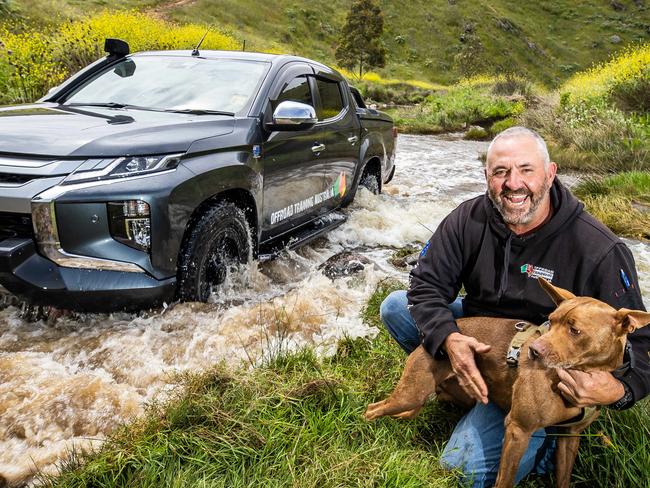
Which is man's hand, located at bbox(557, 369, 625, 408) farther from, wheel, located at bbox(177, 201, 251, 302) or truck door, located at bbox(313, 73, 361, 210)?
truck door, located at bbox(313, 73, 361, 210)

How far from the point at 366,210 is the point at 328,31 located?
58.9m

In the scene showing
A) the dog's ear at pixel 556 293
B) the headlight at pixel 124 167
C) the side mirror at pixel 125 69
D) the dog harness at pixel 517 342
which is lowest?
the dog harness at pixel 517 342

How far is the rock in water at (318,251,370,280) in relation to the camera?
16.1ft

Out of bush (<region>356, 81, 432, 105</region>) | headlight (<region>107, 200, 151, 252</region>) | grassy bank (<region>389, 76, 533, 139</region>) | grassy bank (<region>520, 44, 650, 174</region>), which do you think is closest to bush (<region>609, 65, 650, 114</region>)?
grassy bank (<region>520, 44, 650, 174</region>)

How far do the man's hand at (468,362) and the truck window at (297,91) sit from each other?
2555 mm

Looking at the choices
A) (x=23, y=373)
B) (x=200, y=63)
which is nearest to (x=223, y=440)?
(x=23, y=373)

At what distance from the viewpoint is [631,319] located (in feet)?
5.82

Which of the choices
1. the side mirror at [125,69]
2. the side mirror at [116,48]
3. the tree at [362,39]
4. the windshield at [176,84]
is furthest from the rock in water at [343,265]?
the tree at [362,39]

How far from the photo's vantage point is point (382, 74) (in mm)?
54344

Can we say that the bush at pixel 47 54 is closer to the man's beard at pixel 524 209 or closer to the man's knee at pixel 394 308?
the man's knee at pixel 394 308

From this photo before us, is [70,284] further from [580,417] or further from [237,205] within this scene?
[580,417]

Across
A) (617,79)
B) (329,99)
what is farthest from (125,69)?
(617,79)

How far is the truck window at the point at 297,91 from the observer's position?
14.0ft

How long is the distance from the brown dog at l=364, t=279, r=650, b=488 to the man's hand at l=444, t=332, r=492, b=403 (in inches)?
2.4
